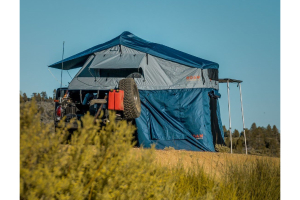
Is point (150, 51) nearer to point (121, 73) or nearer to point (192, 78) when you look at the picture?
point (121, 73)

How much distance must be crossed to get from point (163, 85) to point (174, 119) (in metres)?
1.08

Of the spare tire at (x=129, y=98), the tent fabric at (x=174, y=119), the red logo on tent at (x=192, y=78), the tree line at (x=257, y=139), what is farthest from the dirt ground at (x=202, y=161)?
the tree line at (x=257, y=139)

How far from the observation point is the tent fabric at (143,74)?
10.6 metres

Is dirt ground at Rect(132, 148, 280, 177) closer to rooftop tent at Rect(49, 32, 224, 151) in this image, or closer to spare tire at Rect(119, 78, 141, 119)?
spare tire at Rect(119, 78, 141, 119)

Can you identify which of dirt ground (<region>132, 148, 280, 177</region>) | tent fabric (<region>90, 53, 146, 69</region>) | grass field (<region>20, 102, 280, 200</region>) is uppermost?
tent fabric (<region>90, 53, 146, 69</region>)

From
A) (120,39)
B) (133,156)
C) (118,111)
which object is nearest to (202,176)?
(133,156)

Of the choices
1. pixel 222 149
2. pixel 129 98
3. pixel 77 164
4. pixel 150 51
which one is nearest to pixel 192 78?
pixel 150 51

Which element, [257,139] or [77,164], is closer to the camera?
[77,164]

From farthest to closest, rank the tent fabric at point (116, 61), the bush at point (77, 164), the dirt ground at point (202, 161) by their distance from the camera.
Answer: the tent fabric at point (116, 61), the dirt ground at point (202, 161), the bush at point (77, 164)

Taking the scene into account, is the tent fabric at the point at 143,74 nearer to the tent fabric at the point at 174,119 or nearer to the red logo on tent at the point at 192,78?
the red logo on tent at the point at 192,78

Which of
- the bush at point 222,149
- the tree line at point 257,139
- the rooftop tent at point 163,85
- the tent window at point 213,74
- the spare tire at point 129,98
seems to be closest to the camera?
the spare tire at point 129,98

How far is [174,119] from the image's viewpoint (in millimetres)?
11023

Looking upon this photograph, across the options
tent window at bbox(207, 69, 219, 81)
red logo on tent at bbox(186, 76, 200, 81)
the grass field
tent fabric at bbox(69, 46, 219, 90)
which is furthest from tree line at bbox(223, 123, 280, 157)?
the grass field

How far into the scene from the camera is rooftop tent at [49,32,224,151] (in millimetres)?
10844
